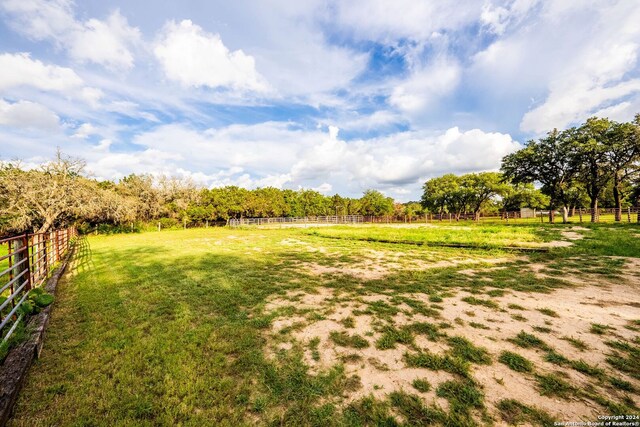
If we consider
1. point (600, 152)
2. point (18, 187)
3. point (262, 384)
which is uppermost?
point (600, 152)

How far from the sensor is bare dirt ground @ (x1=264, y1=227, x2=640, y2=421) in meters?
2.74

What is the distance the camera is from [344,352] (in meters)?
3.58

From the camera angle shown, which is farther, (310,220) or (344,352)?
(310,220)

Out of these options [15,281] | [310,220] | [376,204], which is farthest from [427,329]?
[376,204]

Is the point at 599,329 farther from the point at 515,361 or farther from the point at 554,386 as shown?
the point at 554,386

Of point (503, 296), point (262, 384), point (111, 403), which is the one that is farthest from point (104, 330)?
point (503, 296)

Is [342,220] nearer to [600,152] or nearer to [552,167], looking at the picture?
[552,167]

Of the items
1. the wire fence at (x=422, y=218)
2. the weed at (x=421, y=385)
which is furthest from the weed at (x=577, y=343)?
the wire fence at (x=422, y=218)

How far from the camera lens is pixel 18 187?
2348cm

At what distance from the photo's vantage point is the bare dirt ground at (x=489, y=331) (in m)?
2.74

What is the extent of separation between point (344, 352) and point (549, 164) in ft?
112

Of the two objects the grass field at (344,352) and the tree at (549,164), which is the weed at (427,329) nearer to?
the grass field at (344,352)

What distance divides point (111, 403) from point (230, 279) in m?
4.79

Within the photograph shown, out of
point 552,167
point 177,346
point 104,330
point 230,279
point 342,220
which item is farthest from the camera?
point 342,220
